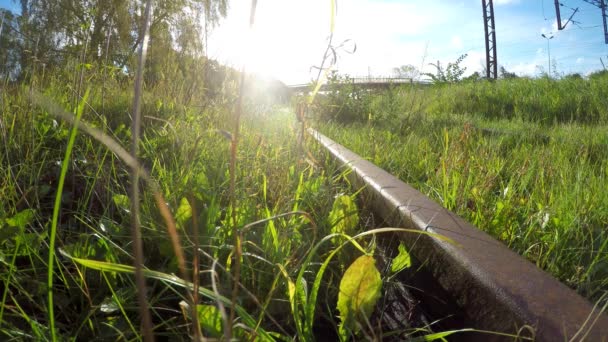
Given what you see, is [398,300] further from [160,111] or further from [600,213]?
[160,111]

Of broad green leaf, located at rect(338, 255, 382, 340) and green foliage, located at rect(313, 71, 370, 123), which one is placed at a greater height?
green foliage, located at rect(313, 71, 370, 123)

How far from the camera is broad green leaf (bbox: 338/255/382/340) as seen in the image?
0.94 metres

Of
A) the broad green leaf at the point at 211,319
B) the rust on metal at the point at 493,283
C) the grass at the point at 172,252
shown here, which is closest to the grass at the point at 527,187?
the rust on metal at the point at 493,283

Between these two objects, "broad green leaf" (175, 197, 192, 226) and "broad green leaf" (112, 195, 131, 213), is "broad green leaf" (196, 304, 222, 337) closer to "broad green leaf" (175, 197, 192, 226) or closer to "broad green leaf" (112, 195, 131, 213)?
"broad green leaf" (175, 197, 192, 226)

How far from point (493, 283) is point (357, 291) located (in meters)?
0.29

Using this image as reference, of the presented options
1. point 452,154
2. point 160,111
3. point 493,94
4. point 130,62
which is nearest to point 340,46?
point 452,154

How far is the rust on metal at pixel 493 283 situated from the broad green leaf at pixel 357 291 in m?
0.19

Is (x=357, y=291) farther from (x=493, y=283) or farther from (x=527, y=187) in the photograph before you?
(x=527, y=187)

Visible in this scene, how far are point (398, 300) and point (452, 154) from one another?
109cm

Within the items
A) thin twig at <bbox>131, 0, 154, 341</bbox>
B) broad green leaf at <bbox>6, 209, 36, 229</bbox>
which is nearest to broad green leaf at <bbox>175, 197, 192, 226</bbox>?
broad green leaf at <bbox>6, 209, 36, 229</bbox>

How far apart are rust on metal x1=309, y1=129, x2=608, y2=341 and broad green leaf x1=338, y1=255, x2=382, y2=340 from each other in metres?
0.19

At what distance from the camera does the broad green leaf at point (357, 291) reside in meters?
0.94

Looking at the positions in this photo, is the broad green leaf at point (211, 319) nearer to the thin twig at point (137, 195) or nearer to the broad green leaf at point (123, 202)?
the thin twig at point (137, 195)

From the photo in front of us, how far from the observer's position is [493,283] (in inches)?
37.6
